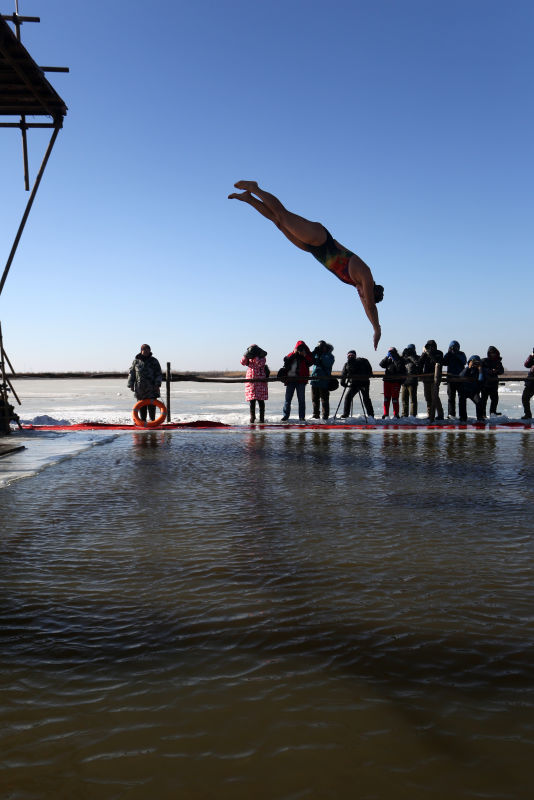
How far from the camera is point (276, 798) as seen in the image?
1882mm

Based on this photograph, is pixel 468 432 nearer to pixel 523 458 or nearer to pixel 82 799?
pixel 523 458

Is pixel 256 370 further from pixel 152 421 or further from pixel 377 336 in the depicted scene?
pixel 377 336

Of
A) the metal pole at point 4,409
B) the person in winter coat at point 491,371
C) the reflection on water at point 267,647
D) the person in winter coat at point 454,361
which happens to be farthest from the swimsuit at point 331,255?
the reflection on water at point 267,647

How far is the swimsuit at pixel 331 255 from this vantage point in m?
16.7

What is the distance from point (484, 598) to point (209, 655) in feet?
5.16

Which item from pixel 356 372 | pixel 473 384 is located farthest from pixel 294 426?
pixel 473 384

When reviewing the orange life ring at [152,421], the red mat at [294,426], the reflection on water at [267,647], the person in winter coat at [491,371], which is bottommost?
the reflection on water at [267,647]

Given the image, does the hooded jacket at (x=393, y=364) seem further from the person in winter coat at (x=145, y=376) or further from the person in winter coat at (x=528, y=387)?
the person in winter coat at (x=145, y=376)

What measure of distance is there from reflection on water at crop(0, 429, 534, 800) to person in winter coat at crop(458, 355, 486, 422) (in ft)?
30.9

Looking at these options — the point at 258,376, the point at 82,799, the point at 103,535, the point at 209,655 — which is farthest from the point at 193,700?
the point at 258,376

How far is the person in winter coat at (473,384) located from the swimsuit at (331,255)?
12.9 feet

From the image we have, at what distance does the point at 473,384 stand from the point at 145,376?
25.1ft

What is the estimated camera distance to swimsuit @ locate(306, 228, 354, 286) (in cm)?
1667

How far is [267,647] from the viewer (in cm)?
288
